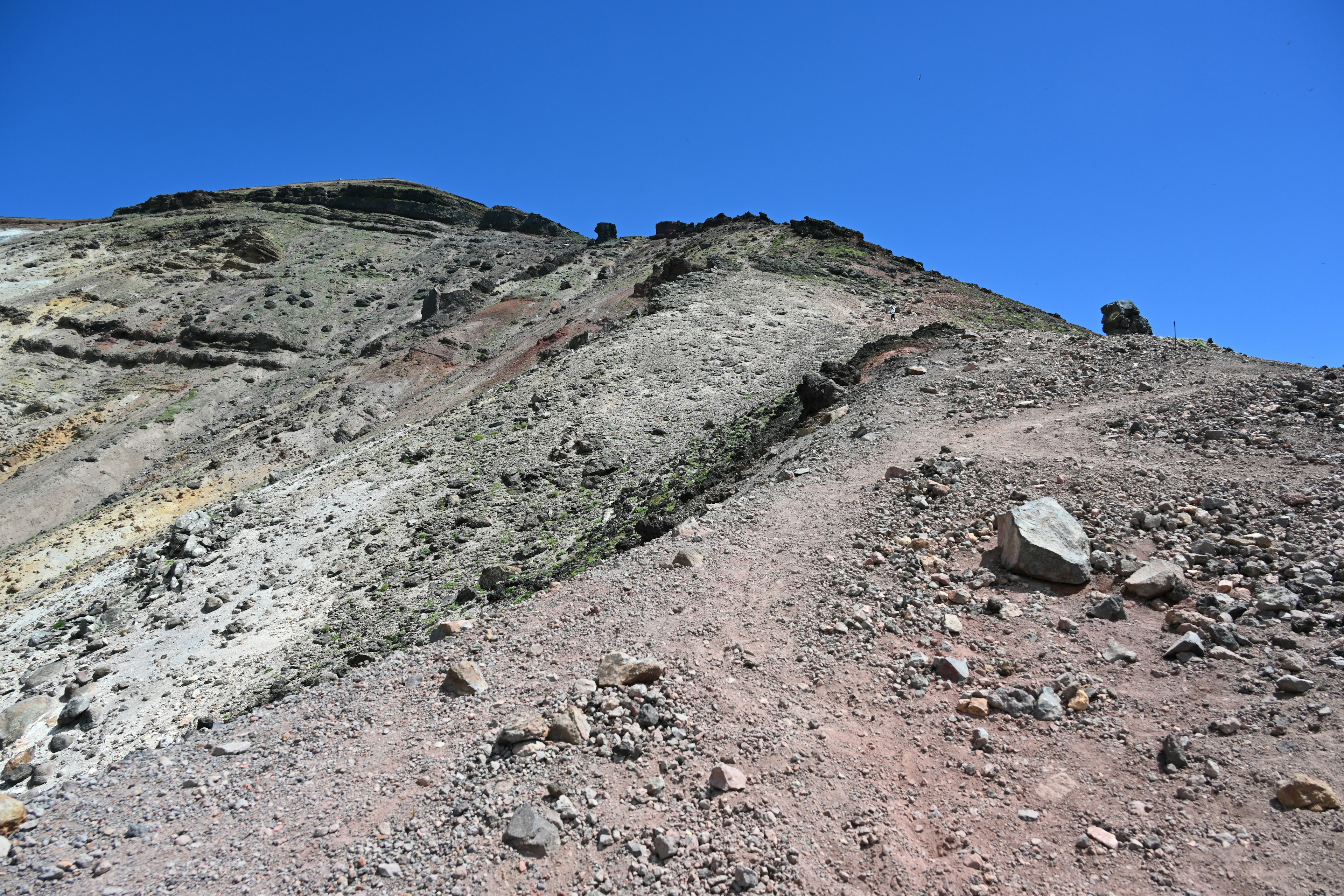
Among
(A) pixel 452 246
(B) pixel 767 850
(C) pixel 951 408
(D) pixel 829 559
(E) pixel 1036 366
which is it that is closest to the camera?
(B) pixel 767 850

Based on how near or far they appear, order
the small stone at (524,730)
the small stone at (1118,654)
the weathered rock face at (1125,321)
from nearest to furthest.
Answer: the small stone at (1118,654)
the small stone at (524,730)
the weathered rock face at (1125,321)

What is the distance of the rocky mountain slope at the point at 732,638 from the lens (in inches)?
174

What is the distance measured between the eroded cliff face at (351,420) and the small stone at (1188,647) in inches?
202

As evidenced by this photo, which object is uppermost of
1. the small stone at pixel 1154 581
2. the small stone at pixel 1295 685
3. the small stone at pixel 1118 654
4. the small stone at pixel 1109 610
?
the small stone at pixel 1154 581

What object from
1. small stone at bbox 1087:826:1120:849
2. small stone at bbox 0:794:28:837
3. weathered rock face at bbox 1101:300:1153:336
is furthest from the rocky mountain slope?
weathered rock face at bbox 1101:300:1153:336

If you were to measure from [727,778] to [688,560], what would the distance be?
2.94 metres

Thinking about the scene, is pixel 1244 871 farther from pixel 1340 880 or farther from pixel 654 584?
pixel 654 584

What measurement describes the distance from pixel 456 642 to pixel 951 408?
7.23 metres

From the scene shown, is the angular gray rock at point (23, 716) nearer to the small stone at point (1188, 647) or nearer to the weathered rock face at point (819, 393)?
the weathered rock face at point (819, 393)

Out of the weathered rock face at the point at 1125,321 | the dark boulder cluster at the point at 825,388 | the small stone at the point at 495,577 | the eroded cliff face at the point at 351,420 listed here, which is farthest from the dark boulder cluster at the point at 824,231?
the small stone at the point at 495,577

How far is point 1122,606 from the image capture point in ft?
18.7

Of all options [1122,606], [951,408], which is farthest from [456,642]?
[951,408]

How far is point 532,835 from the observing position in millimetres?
4605

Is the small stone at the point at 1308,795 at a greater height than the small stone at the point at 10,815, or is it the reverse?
the small stone at the point at 1308,795
